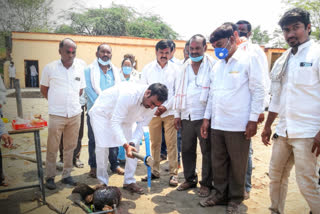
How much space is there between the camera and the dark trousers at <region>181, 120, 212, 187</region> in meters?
3.52

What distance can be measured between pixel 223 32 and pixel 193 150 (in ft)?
5.65

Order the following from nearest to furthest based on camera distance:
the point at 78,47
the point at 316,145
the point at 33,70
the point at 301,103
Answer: the point at 316,145 < the point at 301,103 < the point at 78,47 < the point at 33,70

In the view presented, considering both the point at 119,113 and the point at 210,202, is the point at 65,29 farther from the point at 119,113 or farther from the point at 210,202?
the point at 210,202

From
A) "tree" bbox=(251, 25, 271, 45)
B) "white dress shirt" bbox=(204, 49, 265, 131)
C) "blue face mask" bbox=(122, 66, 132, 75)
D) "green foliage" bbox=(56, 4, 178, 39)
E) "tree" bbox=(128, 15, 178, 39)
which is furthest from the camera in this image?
"tree" bbox=(251, 25, 271, 45)

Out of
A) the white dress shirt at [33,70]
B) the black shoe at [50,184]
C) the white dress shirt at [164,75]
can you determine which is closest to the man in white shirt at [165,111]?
the white dress shirt at [164,75]

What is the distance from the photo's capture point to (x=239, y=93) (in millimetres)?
2930

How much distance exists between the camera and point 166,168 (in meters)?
4.71

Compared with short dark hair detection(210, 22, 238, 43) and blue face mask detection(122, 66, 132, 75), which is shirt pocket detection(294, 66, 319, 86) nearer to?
short dark hair detection(210, 22, 238, 43)

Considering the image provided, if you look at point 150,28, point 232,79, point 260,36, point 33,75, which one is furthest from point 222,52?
point 260,36

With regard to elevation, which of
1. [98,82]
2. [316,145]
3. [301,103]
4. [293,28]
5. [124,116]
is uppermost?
[293,28]

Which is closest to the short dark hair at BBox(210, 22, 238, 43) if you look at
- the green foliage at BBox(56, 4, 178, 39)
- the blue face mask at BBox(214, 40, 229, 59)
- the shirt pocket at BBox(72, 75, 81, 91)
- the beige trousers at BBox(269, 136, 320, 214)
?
the blue face mask at BBox(214, 40, 229, 59)

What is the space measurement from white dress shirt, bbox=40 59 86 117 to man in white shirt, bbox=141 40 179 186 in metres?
1.19

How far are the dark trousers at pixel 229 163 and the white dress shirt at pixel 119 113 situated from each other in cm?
106

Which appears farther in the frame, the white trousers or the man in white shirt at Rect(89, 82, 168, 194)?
the white trousers
